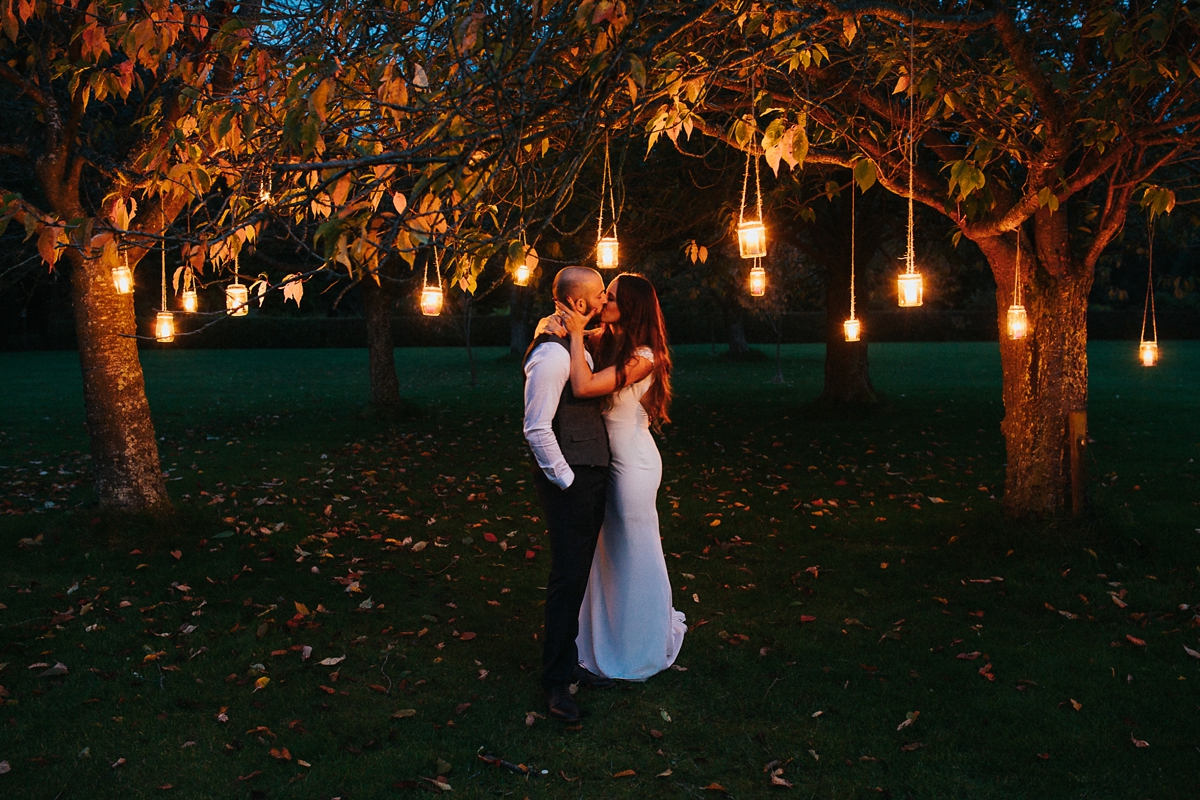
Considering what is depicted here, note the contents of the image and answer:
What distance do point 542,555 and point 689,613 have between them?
1885 mm

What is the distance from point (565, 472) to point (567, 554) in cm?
49

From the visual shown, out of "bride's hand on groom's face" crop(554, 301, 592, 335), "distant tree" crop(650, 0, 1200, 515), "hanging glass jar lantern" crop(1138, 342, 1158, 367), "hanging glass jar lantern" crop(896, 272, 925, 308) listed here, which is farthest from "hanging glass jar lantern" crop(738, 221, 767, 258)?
"hanging glass jar lantern" crop(1138, 342, 1158, 367)

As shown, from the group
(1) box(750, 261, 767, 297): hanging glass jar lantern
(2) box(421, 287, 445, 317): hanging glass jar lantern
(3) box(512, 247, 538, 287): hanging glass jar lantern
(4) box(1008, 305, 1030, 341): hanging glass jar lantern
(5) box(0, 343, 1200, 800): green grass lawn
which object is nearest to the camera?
(5) box(0, 343, 1200, 800): green grass lawn

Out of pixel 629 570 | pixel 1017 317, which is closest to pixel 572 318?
pixel 629 570

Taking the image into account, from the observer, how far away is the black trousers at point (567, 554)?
4652 mm

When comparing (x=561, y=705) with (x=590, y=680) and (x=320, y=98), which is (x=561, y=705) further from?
(x=320, y=98)

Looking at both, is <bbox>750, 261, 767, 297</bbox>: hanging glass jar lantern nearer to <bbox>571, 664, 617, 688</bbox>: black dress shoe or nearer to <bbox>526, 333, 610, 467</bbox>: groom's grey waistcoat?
<bbox>526, 333, 610, 467</bbox>: groom's grey waistcoat

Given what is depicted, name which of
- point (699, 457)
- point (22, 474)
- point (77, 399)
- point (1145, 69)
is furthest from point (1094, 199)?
point (77, 399)

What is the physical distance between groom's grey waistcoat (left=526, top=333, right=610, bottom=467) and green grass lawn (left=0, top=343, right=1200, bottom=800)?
4.54ft

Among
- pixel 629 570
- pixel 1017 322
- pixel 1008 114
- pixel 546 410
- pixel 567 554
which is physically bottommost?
pixel 629 570

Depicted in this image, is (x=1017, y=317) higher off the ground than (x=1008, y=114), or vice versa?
(x=1008, y=114)

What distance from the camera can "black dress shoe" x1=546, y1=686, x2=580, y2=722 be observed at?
4.55 meters

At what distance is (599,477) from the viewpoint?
15.5ft

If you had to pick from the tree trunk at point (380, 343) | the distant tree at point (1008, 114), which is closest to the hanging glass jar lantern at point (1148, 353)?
the distant tree at point (1008, 114)
